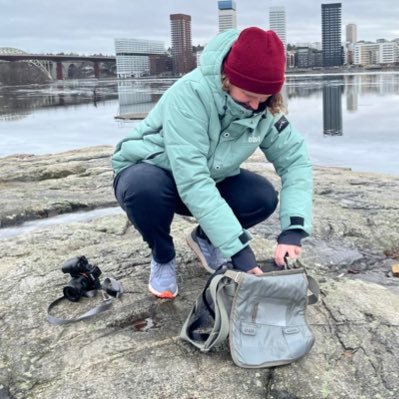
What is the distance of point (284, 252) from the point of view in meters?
2.53

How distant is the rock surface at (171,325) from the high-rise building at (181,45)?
319 feet

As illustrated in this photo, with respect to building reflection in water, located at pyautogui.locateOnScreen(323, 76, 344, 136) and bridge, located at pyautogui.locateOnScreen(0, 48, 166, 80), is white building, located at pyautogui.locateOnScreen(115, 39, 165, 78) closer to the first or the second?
bridge, located at pyautogui.locateOnScreen(0, 48, 166, 80)

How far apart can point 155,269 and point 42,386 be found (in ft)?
2.83

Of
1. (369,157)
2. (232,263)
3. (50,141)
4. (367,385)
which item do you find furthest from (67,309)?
(50,141)

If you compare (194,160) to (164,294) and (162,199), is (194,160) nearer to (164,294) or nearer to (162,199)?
(162,199)

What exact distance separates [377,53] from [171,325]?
171 m

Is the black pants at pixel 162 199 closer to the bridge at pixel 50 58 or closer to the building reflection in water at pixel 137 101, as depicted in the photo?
the building reflection in water at pixel 137 101

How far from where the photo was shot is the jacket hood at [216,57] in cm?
243

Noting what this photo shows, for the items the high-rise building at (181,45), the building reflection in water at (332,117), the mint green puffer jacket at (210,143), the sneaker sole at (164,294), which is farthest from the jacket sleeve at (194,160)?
the high-rise building at (181,45)

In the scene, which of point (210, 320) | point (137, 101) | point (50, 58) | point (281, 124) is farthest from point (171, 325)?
point (50, 58)

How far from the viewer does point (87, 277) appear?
9.45ft

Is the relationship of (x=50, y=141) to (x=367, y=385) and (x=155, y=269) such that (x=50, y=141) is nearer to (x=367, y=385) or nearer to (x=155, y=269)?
(x=155, y=269)

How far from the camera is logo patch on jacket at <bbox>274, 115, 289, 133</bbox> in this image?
2.75 m

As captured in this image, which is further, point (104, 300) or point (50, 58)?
point (50, 58)
